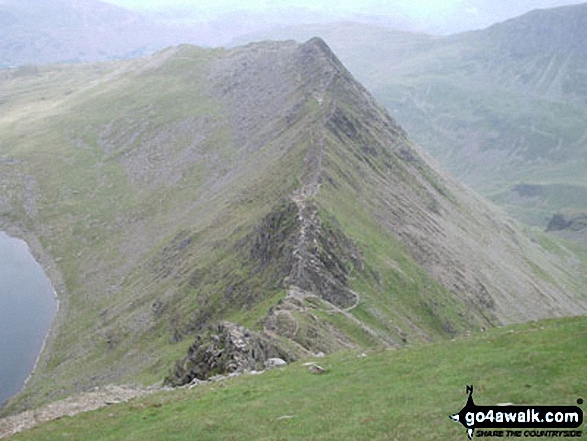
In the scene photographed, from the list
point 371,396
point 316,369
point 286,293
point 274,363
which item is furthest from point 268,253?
point 371,396

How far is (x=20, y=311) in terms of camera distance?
12338 cm

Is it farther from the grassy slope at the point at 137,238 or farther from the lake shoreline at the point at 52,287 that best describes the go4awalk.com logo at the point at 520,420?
the lake shoreline at the point at 52,287

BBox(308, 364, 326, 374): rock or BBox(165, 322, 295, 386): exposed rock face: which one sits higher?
BBox(308, 364, 326, 374): rock

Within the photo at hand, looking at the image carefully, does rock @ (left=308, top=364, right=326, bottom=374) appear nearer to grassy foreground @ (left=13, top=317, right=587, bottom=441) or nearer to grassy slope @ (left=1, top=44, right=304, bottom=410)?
grassy foreground @ (left=13, top=317, right=587, bottom=441)

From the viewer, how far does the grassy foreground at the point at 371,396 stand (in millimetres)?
30828

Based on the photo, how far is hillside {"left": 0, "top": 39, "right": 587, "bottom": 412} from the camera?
7594 centimetres

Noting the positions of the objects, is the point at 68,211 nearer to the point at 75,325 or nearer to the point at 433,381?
the point at 75,325

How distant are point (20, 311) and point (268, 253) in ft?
218

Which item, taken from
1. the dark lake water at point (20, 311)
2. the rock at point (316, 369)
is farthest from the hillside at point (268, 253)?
the rock at point (316, 369)

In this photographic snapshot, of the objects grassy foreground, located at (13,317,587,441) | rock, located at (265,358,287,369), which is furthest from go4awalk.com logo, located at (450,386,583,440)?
rock, located at (265,358,287,369)

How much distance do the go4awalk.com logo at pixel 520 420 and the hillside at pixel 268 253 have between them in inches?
979

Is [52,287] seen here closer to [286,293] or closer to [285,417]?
[286,293]

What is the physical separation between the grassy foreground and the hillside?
10.7 metres

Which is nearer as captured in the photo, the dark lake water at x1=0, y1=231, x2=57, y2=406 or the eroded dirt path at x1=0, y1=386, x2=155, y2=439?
the eroded dirt path at x1=0, y1=386, x2=155, y2=439
